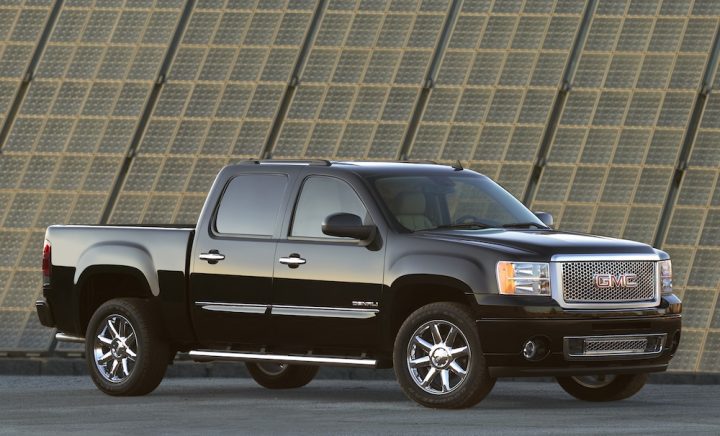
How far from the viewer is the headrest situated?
1364 cm

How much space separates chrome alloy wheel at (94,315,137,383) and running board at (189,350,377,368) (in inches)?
23.4

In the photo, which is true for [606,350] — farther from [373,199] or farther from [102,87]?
[102,87]

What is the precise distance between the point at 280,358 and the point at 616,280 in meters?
2.70

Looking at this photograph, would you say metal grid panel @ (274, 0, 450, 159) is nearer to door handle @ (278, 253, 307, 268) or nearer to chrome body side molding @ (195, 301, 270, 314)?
chrome body side molding @ (195, 301, 270, 314)

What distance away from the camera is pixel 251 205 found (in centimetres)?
1423

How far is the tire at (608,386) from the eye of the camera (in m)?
14.2

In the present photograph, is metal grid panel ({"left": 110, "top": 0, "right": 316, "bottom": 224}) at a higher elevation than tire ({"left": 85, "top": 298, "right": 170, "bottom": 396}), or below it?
higher

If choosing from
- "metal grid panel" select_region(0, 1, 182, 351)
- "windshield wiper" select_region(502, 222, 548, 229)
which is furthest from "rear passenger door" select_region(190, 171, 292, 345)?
"metal grid panel" select_region(0, 1, 182, 351)

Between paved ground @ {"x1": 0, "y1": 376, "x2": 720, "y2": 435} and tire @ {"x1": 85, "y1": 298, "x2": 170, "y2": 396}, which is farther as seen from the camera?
tire @ {"x1": 85, "y1": 298, "x2": 170, "y2": 396}

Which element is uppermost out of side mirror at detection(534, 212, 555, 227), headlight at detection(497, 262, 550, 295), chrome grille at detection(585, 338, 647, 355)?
side mirror at detection(534, 212, 555, 227)

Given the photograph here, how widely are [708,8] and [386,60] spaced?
3901 mm

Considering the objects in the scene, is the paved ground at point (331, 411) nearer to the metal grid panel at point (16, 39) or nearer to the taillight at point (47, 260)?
the taillight at point (47, 260)

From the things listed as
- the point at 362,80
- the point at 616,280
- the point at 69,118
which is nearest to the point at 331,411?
the point at 616,280

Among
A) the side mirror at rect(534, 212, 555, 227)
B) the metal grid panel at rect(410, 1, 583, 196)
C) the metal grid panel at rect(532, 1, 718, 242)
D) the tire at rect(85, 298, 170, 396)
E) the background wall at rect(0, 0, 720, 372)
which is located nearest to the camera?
the side mirror at rect(534, 212, 555, 227)
